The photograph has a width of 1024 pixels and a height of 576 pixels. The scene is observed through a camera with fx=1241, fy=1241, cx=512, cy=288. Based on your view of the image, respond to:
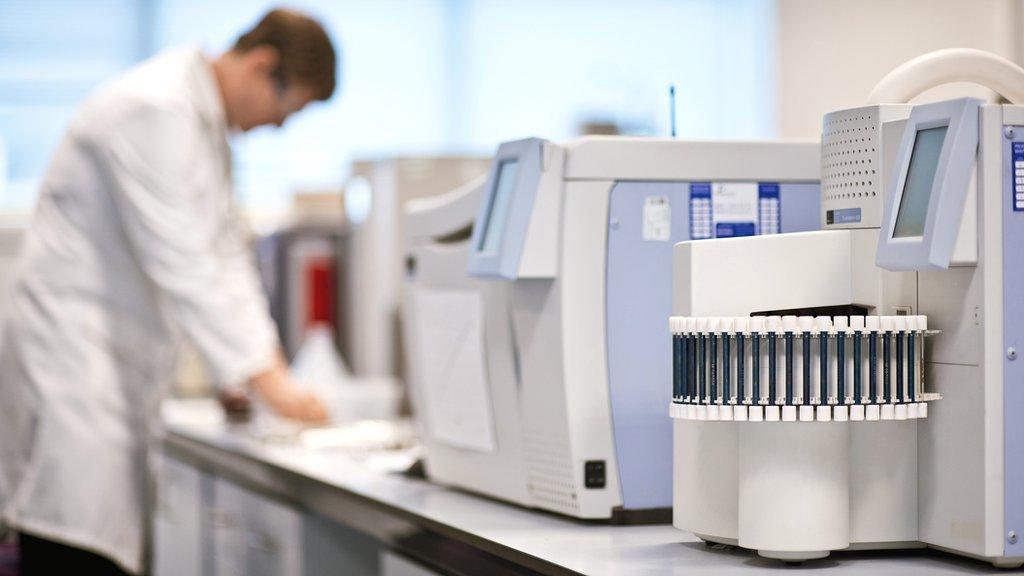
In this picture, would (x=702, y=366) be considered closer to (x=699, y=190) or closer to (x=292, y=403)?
(x=699, y=190)

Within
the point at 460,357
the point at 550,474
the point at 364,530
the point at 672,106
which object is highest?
the point at 672,106

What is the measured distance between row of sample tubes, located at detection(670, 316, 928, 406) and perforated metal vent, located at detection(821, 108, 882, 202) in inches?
5.6

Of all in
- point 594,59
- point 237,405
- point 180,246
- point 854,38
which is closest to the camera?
point 180,246

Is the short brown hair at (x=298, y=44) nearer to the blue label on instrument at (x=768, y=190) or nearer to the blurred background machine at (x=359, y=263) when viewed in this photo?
the blurred background machine at (x=359, y=263)

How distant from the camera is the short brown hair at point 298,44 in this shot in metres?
2.12

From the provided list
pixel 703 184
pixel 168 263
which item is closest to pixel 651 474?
pixel 703 184

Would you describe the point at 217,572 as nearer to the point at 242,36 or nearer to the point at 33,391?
the point at 33,391

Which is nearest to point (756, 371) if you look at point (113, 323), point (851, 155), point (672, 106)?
point (851, 155)

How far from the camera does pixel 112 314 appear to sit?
199cm

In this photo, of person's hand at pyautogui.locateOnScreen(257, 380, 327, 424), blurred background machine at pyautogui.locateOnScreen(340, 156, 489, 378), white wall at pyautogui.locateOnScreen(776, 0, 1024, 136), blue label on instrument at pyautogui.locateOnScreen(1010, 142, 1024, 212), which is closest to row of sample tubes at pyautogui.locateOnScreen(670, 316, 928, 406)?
blue label on instrument at pyautogui.locateOnScreen(1010, 142, 1024, 212)

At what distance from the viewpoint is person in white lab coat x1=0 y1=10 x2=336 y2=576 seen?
6.29 feet

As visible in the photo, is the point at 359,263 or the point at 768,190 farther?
the point at 359,263

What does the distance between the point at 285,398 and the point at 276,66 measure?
600mm

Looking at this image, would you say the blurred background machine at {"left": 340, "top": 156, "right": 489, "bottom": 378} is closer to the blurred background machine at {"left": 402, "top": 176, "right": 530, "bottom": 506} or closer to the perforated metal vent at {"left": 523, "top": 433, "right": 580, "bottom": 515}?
the blurred background machine at {"left": 402, "top": 176, "right": 530, "bottom": 506}
